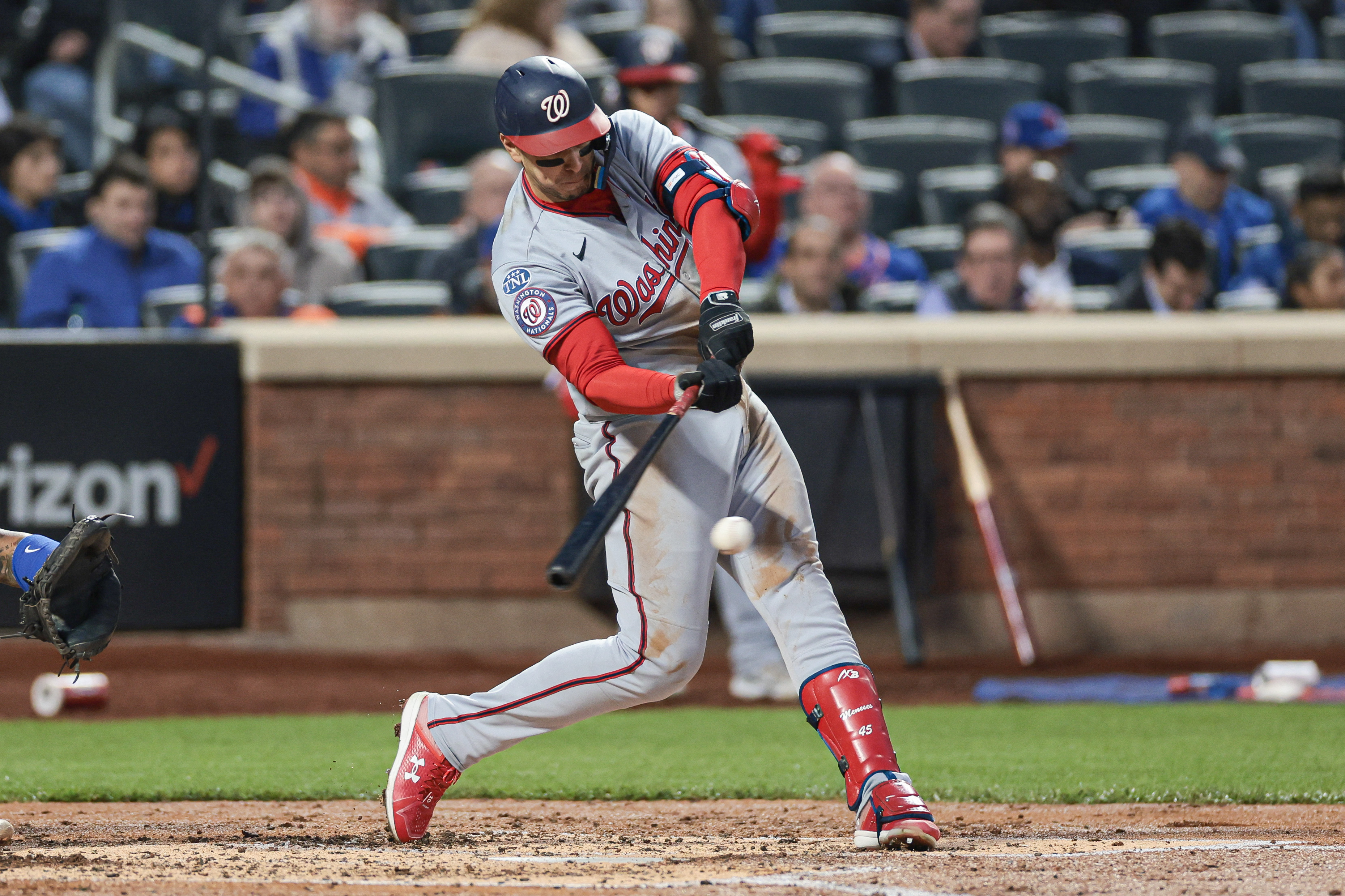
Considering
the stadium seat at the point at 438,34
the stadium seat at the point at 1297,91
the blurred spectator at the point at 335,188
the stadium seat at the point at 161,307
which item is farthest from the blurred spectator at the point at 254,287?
the stadium seat at the point at 1297,91

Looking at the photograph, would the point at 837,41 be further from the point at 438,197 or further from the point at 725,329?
the point at 725,329

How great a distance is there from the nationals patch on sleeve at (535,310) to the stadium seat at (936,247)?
626 centimetres

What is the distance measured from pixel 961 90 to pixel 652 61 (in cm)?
401

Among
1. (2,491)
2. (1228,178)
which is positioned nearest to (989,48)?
(1228,178)

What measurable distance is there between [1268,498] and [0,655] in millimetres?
6409

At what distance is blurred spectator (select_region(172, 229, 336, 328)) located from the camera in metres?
8.94

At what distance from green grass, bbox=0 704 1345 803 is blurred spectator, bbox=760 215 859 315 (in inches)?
95.5

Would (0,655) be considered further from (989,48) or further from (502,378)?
(989,48)

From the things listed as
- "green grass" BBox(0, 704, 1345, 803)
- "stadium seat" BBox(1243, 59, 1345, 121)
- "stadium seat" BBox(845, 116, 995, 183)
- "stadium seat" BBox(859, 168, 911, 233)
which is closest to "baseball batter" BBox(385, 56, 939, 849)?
"green grass" BBox(0, 704, 1345, 803)

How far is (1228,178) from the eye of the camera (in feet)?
33.0

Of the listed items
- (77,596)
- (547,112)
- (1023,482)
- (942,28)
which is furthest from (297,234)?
(547,112)

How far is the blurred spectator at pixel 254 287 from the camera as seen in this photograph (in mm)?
8938

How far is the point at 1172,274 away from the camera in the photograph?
9109 millimetres

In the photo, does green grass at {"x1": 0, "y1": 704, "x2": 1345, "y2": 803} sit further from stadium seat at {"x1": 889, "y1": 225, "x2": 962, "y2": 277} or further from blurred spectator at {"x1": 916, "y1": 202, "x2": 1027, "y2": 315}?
stadium seat at {"x1": 889, "y1": 225, "x2": 962, "y2": 277}
